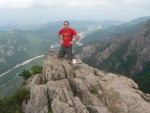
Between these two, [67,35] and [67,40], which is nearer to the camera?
[67,35]

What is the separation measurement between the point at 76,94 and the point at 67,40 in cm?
966

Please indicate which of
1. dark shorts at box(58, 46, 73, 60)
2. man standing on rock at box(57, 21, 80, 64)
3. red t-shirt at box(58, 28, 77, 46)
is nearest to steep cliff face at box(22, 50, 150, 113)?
dark shorts at box(58, 46, 73, 60)

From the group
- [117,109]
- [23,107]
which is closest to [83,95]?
[117,109]

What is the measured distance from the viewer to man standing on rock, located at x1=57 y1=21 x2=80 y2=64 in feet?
144

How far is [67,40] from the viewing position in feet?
148

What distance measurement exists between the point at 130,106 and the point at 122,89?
4945mm

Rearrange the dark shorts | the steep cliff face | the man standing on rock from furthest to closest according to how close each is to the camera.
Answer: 1. the dark shorts
2. the man standing on rock
3. the steep cliff face

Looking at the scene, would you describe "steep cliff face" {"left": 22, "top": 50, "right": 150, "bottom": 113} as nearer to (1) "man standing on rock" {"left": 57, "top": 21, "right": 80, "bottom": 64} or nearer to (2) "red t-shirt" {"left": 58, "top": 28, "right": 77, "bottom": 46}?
(1) "man standing on rock" {"left": 57, "top": 21, "right": 80, "bottom": 64}

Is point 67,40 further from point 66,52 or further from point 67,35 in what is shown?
point 66,52

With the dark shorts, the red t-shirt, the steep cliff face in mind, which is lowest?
the steep cliff face

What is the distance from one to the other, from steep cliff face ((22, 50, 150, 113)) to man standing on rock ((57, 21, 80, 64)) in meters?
1.58

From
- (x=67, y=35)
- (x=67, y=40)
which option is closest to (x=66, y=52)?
(x=67, y=40)

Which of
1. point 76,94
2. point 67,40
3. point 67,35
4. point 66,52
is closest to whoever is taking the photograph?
point 76,94

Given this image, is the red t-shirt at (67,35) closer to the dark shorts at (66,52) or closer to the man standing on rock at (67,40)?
the man standing on rock at (67,40)
